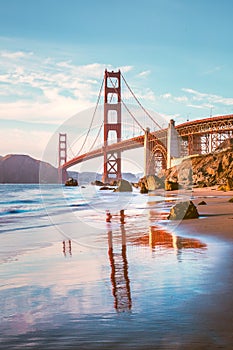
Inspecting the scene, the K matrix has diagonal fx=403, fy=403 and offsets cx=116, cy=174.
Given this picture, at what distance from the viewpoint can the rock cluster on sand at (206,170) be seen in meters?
35.1

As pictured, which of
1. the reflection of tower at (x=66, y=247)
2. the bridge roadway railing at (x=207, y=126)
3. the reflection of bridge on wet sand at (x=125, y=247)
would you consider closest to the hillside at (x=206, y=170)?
the bridge roadway railing at (x=207, y=126)

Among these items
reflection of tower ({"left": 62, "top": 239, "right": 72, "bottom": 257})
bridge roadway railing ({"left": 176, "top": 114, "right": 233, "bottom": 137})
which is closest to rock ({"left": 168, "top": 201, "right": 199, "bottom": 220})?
reflection of tower ({"left": 62, "top": 239, "right": 72, "bottom": 257})

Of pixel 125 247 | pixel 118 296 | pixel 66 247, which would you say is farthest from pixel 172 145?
pixel 118 296

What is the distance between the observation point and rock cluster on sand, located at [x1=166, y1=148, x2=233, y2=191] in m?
35.1

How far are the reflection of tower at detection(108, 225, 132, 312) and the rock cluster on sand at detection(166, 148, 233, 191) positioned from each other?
94.6ft

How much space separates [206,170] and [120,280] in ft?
111

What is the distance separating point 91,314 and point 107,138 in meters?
65.5

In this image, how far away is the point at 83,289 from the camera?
3.55 meters

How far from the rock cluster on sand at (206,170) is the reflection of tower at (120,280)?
2883cm

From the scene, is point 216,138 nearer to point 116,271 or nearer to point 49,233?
point 49,233

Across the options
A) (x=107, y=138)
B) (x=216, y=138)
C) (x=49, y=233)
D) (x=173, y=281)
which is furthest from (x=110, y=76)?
(x=173, y=281)

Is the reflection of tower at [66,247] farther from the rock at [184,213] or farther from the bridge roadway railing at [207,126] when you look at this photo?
the bridge roadway railing at [207,126]

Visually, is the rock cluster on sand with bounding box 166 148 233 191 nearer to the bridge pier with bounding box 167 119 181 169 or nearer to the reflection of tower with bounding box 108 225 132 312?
the bridge pier with bounding box 167 119 181 169

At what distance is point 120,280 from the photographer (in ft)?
12.7
